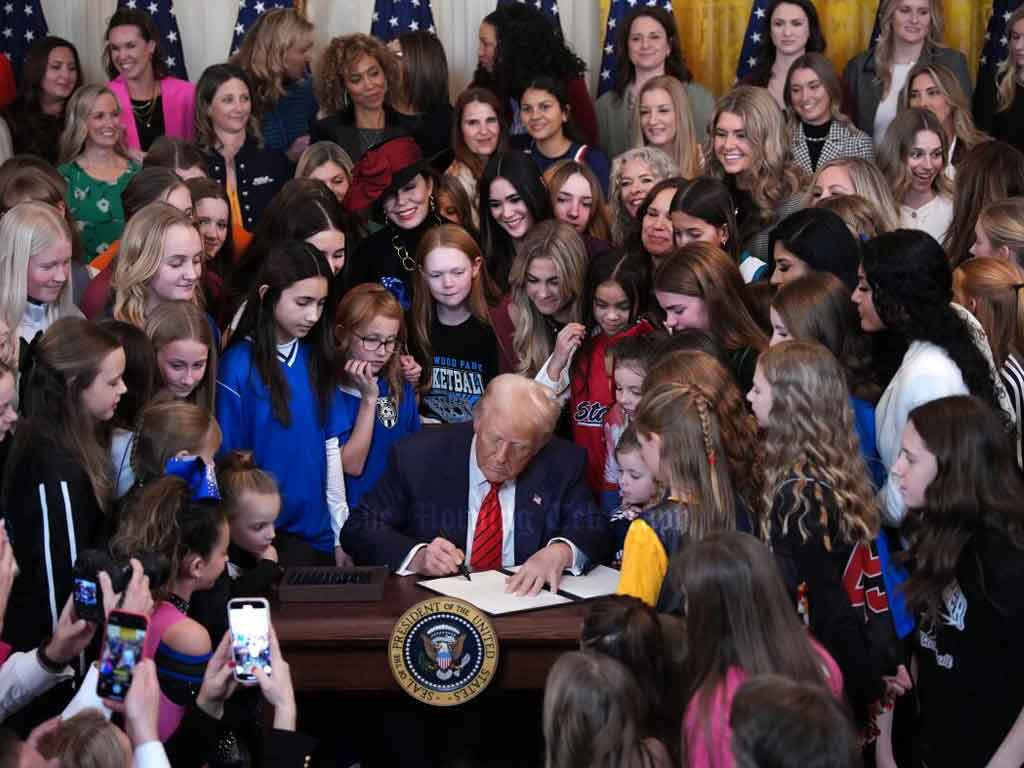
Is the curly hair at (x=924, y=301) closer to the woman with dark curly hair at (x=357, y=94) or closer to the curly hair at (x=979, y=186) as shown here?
the curly hair at (x=979, y=186)

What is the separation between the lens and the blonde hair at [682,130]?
285 inches

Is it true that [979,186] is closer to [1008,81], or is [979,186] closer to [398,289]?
[1008,81]

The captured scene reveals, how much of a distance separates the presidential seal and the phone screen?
0.68 m

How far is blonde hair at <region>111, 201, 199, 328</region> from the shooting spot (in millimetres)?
5391

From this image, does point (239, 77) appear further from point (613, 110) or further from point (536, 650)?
point (536, 650)

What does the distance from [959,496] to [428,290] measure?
9.04 ft

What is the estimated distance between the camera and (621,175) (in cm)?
681

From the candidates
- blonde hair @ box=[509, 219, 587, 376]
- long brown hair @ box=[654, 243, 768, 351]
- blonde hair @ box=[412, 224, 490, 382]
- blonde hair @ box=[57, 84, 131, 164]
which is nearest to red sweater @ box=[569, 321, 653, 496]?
blonde hair @ box=[509, 219, 587, 376]

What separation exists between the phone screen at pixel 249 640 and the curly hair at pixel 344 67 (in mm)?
4535

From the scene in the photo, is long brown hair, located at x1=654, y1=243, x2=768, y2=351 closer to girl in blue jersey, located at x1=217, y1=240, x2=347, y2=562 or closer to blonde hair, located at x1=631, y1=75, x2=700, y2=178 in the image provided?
girl in blue jersey, located at x1=217, y1=240, x2=347, y2=562

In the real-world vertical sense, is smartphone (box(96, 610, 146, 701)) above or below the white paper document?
above

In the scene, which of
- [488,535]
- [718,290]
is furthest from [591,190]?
[488,535]

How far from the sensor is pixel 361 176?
6.66 metres

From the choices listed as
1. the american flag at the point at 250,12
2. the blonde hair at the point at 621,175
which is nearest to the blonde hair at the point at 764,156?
the blonde hair at the point at 621,175
